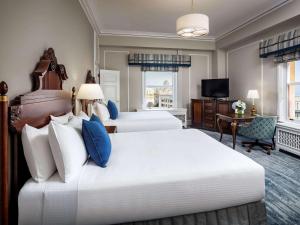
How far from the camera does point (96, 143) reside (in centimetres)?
160

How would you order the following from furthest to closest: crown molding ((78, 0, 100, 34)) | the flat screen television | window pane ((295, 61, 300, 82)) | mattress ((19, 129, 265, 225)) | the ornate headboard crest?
the flat screen television → window pane ((295, 61, 300, 82)) → crown molding ((78, 0, 100, 34)) → the ornate headboard crest → mattress ((19, 129, 265, 225))

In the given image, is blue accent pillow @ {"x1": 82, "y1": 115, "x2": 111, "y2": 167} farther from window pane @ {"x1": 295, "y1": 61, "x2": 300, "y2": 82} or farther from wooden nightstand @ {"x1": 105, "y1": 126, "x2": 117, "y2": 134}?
window pane @ {"x1": 295, "y1": 61, "x2": 300, "y2": 82}

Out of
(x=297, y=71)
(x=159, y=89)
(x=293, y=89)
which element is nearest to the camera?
(x=297, y=71)

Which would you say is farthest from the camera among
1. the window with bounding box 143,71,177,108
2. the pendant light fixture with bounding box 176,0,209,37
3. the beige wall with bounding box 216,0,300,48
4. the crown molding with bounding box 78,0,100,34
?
the window with bounding box 143,71,177,108

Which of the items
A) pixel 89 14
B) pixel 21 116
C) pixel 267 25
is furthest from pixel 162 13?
pixel 21 116

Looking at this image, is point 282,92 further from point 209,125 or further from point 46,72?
point 46,72

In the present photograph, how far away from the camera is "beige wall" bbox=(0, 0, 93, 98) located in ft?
4.56

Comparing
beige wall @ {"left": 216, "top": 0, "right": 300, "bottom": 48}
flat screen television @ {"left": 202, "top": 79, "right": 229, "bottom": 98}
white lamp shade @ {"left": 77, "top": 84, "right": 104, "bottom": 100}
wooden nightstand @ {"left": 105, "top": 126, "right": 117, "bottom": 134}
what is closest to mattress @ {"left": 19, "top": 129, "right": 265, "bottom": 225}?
wooden nightstand @ {"left": 105, "top": 126, "right": 117, "bottom": 134}

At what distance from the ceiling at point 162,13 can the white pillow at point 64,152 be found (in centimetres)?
294

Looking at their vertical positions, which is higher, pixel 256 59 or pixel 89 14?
pixel 89 14

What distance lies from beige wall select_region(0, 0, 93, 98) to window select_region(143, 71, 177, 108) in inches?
121

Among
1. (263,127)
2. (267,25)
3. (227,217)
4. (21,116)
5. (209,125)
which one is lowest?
(227,217)

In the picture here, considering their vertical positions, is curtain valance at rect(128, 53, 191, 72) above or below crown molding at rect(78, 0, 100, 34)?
below

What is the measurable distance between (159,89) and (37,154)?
16.9ft
